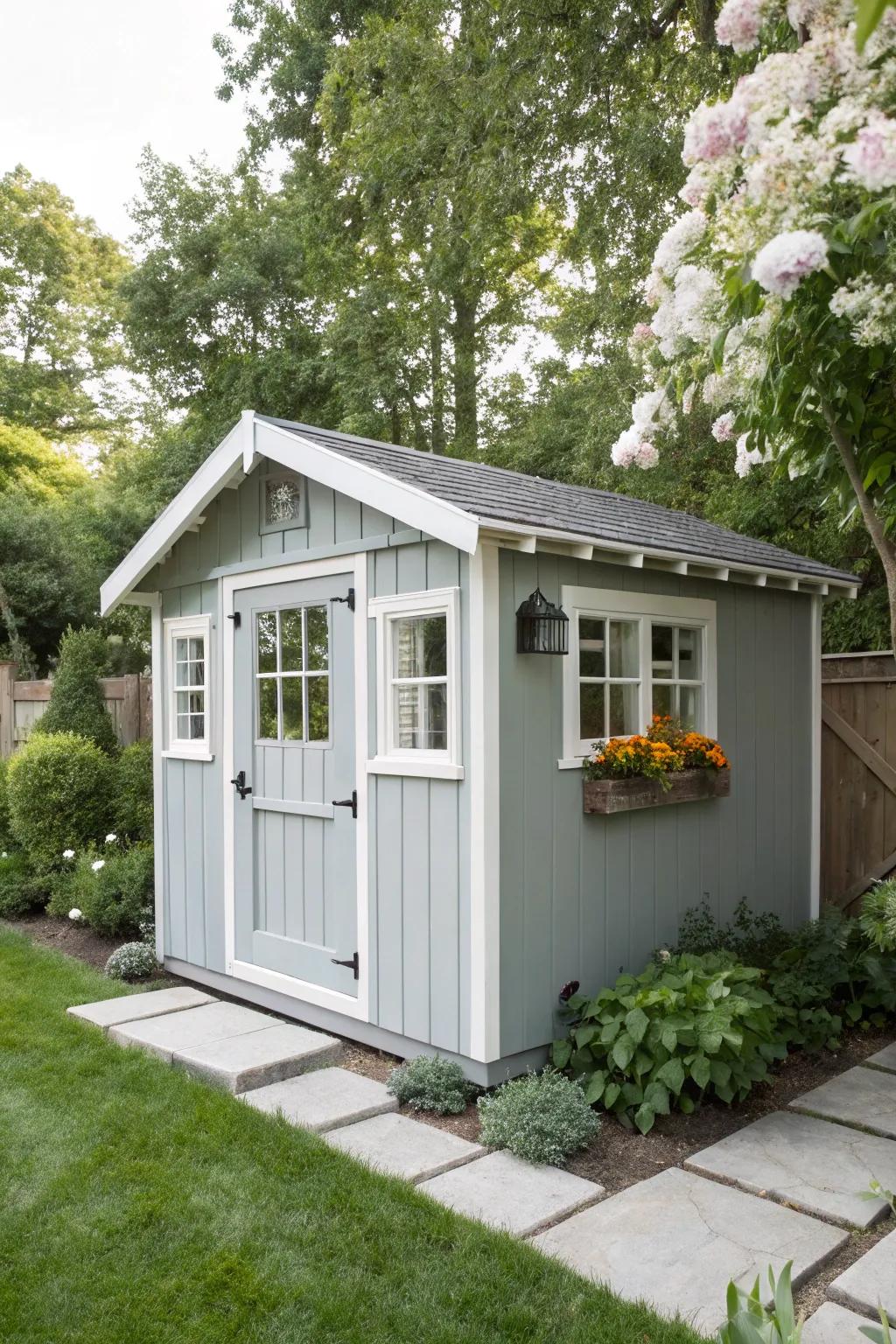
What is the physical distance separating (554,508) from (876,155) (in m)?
3.06

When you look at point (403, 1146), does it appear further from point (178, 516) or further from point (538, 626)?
point (178, 516)

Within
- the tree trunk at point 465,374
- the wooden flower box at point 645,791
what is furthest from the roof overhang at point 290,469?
the tree trunk at point 465,374

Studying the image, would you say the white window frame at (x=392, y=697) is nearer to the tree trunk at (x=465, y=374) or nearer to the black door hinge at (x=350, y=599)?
the black door hinge at (x=350, y=599)

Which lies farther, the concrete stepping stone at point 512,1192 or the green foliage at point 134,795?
the green foliage at point 134,795

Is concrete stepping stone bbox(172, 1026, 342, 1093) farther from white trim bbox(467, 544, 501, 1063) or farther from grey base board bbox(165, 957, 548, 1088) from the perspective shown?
white trim bbox(467, 544, 501, 1063)

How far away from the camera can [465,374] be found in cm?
1227

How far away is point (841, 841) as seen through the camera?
5.86 m

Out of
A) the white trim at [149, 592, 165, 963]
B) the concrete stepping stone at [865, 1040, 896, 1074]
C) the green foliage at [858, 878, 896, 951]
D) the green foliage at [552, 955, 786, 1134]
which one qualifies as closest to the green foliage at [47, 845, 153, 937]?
the white trim at [149, 592, 165, 963]

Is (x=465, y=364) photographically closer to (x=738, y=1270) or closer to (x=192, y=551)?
(x=192, y=551)

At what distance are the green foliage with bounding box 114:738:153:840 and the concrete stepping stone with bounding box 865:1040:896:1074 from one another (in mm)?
4866

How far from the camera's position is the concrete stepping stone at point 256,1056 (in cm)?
387

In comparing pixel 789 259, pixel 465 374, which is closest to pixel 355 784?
pixel 789 259

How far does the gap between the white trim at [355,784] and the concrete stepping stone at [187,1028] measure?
0.66 ft

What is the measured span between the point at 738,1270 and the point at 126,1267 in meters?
1.68
